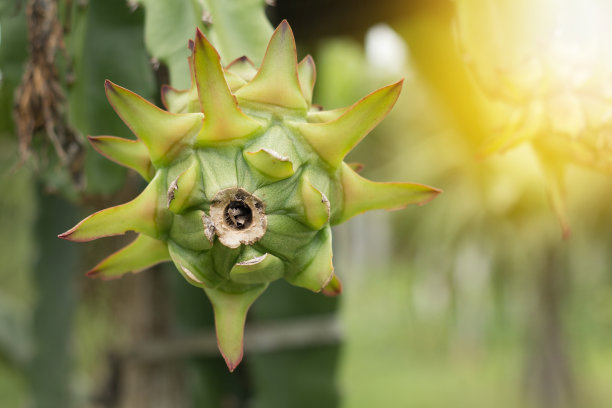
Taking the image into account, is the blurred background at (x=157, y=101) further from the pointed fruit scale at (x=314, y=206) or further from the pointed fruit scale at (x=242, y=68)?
the pointed fruit scale at (x=314, y=206)

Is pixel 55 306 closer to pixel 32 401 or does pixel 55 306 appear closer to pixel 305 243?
pixel 32 401

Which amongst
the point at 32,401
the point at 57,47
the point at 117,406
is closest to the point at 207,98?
the point at 57,47

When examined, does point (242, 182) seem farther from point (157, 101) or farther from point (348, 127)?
point (157, 101)

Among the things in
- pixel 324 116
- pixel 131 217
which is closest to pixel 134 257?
pixel 131 217

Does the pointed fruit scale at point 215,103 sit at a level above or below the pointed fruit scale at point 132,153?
above

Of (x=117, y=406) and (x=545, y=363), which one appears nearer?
(x=117, y=406)

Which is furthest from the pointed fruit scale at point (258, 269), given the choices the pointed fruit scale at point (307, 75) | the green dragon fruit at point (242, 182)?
the pointed fruit scale at point (307, 75)
